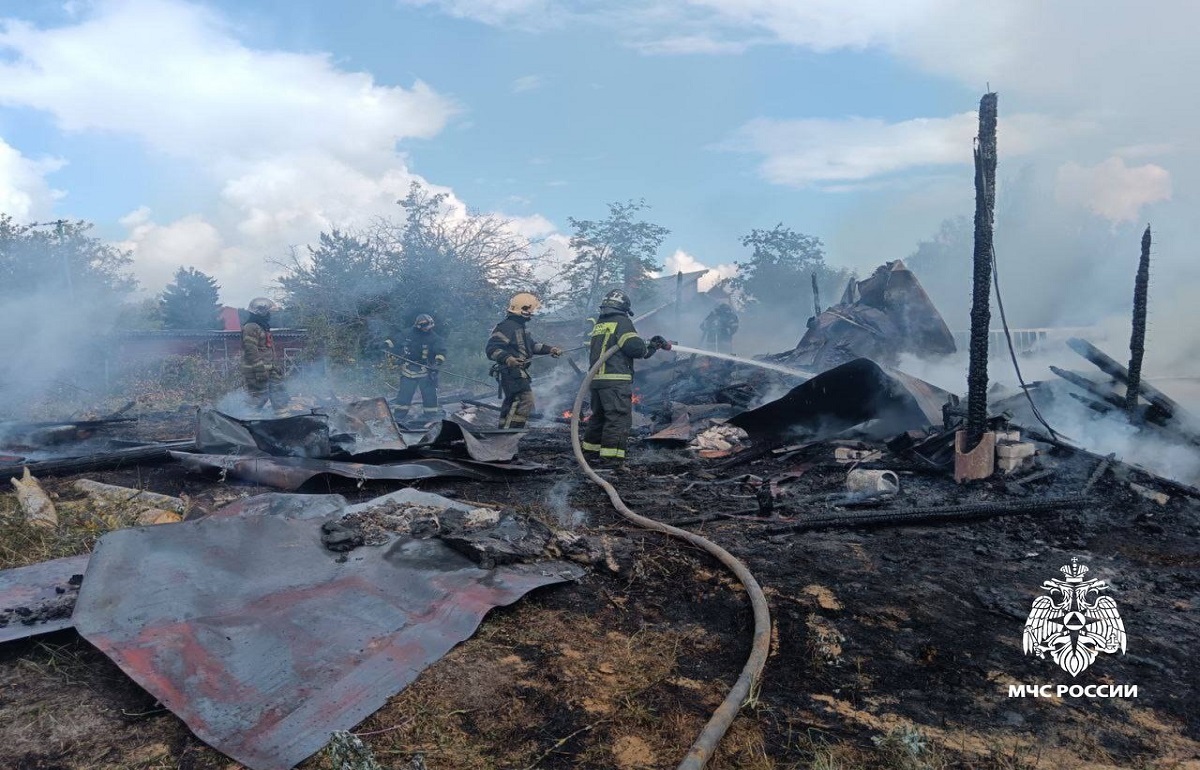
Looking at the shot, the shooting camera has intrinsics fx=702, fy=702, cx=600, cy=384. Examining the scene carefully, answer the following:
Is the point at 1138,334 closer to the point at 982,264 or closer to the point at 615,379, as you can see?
the point at 982,264

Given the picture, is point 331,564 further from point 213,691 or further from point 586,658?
point 586,658

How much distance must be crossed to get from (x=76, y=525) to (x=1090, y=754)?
5709 millimetres

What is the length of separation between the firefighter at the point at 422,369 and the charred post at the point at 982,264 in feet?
25.8

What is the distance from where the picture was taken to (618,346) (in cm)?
764

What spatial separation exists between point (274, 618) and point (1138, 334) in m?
8.91

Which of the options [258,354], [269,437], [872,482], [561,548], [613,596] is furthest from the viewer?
[258,354]

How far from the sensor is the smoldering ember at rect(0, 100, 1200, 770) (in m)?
2.47

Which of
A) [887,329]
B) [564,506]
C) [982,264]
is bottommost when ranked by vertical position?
[564,506]

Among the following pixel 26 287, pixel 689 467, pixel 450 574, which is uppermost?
pixel 26 287

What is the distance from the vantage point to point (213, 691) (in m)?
2.58

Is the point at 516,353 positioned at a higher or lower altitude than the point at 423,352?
higher

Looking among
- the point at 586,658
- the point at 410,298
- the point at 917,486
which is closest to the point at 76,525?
the point at 586,658

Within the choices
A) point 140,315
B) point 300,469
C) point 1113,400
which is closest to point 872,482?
point 1113,400

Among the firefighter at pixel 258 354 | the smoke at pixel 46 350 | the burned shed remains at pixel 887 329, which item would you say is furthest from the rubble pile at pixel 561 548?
the smoke at pixel 46 350
